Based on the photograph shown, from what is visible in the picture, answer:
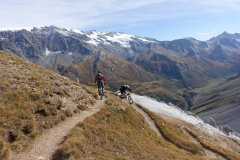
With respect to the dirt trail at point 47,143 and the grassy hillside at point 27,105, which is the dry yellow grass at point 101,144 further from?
the grassy hillside at point 27,105

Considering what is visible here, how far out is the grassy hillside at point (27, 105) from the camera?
12523 mm

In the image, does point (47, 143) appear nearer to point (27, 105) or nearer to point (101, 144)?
point (101, 144)

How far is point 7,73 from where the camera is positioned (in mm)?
20578

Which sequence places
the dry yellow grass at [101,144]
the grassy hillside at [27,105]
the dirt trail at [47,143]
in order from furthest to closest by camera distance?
1. the grassy hillside at [27,105]
2. the dry yellow grass at [101,144]
3. the dirt trail at [47,143]

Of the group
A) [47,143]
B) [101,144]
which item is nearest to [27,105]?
[47,143]

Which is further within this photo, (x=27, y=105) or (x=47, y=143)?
(x=27, y=105)

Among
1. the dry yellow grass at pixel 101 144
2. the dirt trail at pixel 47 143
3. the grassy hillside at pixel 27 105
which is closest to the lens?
the dirt trail at pixel 47 143

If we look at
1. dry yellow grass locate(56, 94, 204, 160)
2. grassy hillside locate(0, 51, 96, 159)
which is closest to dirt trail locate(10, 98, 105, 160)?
grassy hillside locate(0, 51, 96, 159)

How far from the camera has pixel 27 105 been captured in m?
16.0

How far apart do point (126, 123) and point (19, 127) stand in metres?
13.2

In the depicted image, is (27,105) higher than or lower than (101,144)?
higher

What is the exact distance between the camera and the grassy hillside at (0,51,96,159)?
41.1ft

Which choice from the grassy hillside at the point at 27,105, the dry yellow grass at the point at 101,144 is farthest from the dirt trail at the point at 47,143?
the dry yellow grass at the point at 101,144

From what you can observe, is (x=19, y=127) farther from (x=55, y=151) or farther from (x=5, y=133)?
(x=55, y=151)
